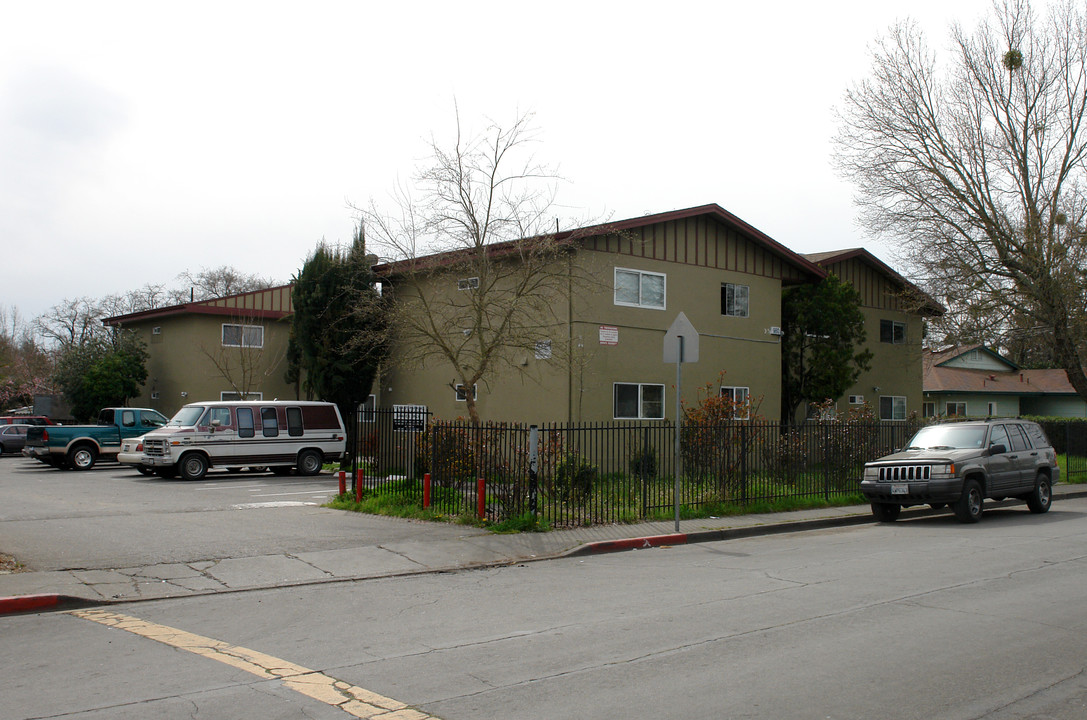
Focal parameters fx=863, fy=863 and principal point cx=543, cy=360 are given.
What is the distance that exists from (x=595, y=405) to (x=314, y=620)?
529 inches

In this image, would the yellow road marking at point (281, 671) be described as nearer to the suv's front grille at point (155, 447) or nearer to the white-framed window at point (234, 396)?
the suv's front grille at point (155, 447)

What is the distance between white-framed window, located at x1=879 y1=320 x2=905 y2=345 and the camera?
1207 inches

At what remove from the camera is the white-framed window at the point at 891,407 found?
1203 inches

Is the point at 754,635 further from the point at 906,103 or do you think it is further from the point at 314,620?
the point at 906,103

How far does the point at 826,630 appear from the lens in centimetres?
712

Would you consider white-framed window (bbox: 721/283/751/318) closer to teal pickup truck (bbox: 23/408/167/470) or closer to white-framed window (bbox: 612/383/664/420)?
white-framed window (bbox: 612/383/664/420)

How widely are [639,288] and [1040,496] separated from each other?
9912 millimetres

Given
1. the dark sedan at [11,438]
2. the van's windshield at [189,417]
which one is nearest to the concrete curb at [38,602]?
the van's windshield at [189,417]

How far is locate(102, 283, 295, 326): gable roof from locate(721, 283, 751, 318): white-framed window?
652 inches

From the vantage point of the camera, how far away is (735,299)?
24.3 metres

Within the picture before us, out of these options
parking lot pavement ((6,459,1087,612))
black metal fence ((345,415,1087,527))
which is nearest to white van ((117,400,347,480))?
parking lot pavement ((6,459,1087,612))

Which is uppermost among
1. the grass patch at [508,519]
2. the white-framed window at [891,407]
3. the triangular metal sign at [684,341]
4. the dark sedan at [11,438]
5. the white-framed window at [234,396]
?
the triangular metal sign at [684,341]

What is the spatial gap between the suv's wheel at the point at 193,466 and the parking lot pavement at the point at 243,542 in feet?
13.7

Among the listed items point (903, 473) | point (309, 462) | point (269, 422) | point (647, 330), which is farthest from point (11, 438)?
point (903, 473)
